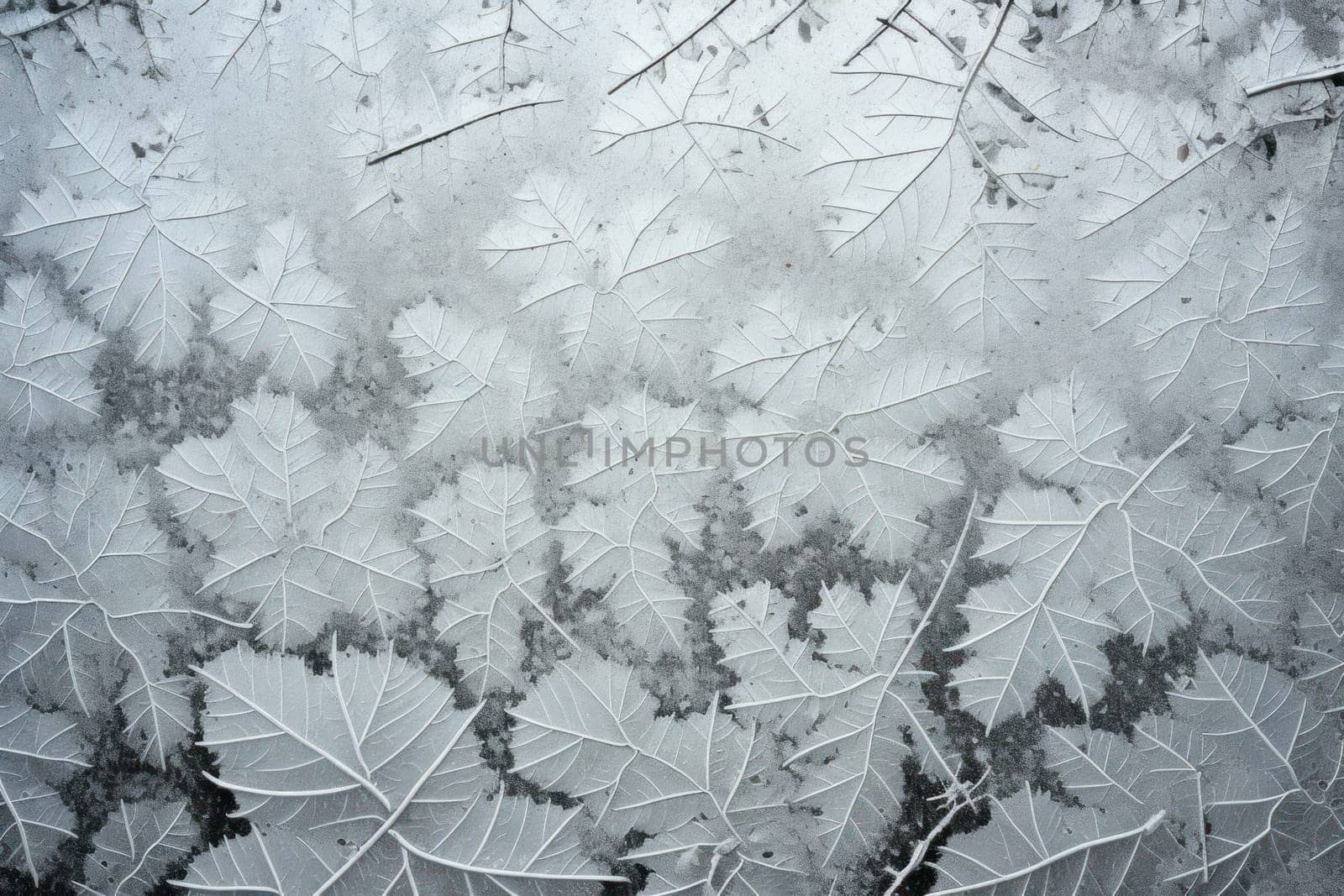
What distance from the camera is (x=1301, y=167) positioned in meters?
1.11

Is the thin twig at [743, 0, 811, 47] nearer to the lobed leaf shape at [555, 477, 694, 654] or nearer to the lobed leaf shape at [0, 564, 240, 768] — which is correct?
the lobed leaf shape at [555, 477, 694, 654]

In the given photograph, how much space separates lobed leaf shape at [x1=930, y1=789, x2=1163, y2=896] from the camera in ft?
3.55

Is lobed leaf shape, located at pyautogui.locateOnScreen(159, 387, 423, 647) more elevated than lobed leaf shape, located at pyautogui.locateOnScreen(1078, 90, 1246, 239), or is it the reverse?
lobed leaf shape, located at pyautogui.locateOnScreen(1078, 90, 1246, 239)


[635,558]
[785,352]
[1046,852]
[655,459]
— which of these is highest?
[785,352]

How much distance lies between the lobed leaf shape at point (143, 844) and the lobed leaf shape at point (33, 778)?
0.21 ft

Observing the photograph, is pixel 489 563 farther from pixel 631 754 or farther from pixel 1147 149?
pixel 1147 149

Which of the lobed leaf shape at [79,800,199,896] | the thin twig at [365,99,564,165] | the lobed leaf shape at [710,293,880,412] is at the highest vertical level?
the thin twig at [365,99,564,165]

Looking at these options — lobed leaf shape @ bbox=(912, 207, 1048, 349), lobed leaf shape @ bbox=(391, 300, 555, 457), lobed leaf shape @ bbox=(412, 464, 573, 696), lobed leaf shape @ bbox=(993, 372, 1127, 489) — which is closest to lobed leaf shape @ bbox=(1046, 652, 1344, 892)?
lobed leaf shape @ bbox=(993, 372, 1127, 489)

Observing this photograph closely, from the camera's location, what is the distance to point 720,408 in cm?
111

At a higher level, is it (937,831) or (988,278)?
(988,278)

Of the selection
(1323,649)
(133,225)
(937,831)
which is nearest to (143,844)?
(133,225)

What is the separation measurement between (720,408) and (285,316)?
2.09 feet

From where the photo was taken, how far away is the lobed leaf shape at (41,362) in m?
1.10

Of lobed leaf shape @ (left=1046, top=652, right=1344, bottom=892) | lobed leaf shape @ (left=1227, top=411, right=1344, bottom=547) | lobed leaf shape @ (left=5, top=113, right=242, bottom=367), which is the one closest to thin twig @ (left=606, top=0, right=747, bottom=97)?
lobed leaf shape @ (left=5, top=113, right=242, bottom=367)
